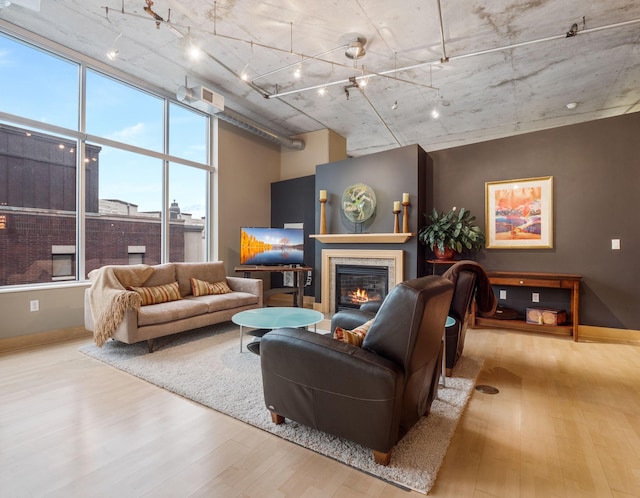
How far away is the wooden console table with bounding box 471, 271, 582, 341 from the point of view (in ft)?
13.1

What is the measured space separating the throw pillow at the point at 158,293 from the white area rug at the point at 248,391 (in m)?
0.47

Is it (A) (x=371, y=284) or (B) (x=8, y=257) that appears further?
(A) (x=371, y=284)

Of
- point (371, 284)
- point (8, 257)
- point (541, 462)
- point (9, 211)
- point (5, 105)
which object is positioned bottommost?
point (541, 462)

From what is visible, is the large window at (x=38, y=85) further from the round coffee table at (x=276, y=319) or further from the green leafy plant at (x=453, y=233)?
the green leafy plant at (x=453, y=233)

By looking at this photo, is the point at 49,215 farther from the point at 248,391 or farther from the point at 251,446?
the point at 251,446

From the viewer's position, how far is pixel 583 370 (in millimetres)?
3072

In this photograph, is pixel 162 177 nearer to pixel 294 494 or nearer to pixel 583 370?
pixel 294 494

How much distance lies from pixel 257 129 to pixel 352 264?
288cm

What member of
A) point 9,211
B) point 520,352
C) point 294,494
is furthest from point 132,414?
point 520,352

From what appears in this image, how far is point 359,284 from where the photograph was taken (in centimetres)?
539

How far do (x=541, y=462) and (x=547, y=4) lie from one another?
147 inches

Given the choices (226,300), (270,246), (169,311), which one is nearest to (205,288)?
(226,300)

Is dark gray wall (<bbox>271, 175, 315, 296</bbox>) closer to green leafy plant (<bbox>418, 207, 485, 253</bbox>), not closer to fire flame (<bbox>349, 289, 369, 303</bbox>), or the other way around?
fire flame (<bbox>349, 289, 369, 303</bbox>)

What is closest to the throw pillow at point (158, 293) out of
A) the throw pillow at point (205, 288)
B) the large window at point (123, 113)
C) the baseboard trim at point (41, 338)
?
the throw pillow at point (205, 288)
